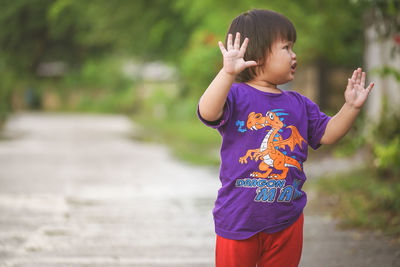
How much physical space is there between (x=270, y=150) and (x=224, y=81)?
0.38 meters

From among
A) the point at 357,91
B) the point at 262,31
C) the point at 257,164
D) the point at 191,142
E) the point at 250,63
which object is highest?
the point at 262,31

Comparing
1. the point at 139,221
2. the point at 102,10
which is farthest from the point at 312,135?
the point at 102,10

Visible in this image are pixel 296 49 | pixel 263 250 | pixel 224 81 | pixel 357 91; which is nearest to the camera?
pixel 224 81

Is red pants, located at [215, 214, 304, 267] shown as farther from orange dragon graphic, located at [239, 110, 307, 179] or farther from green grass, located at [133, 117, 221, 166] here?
green grass, located at [133, 117, 221, 166]

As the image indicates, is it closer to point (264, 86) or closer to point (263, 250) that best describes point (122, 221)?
point (263, 250)

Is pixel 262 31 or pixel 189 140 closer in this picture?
pixel 262 31

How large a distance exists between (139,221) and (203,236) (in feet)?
3.13

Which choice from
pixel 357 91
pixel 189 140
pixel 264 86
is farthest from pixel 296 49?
pixel 264 86

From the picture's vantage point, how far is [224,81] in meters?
2.47

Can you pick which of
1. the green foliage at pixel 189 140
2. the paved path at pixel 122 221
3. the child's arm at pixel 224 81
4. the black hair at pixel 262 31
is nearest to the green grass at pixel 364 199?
the paved path at pixel 122 221

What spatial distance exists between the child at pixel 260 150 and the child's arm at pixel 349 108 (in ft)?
0.52

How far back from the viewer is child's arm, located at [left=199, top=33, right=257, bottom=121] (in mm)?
2471

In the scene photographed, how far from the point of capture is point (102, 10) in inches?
417

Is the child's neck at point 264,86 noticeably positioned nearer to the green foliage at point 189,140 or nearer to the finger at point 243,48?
the finger at point 243,48
